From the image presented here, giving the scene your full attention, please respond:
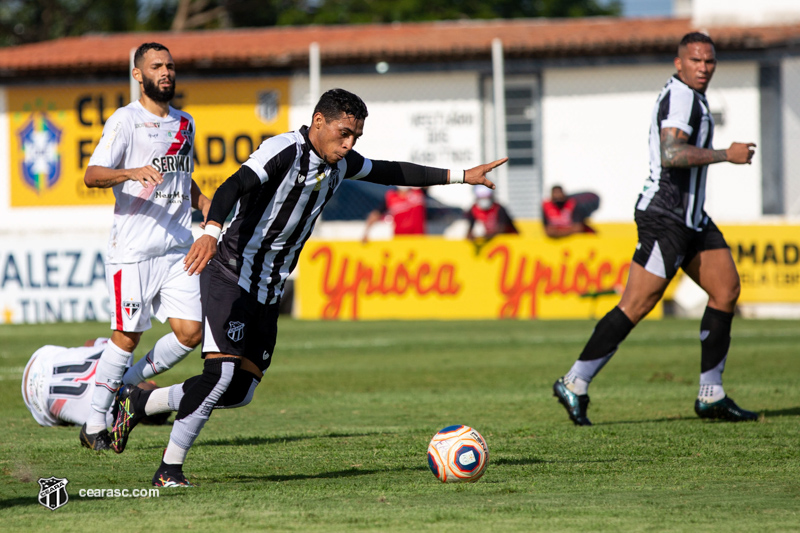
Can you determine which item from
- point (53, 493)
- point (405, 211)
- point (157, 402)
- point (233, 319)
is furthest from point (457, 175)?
point (405, 211)

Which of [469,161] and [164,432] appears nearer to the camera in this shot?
[164,432]

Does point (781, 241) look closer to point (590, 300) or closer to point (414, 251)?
point (590, 300)

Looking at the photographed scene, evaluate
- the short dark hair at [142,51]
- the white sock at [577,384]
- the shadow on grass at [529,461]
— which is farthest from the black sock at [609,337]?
the short dark hair at [142,51]

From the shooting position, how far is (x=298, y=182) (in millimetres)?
4949

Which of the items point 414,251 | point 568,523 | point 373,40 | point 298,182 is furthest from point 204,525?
point 373,40

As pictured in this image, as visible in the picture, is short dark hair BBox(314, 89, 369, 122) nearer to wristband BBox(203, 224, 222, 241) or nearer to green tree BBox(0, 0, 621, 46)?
wristband BBox(203, 224, 222, 241)

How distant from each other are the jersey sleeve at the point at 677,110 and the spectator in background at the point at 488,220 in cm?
864

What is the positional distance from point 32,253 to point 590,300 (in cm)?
820

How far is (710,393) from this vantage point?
685 centimetres

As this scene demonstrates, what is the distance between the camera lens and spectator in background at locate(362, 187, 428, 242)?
1698 cm

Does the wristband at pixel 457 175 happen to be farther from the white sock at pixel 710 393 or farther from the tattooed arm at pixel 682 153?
the white sock at pixel 710 393

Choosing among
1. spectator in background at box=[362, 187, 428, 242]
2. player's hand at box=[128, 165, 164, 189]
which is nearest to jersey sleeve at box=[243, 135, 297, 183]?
player's hand at box=[128, 165, 164, 189]

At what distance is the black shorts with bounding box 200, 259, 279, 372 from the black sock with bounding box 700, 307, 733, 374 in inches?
127

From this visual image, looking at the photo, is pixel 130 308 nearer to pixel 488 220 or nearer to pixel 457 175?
pixel 457 175
